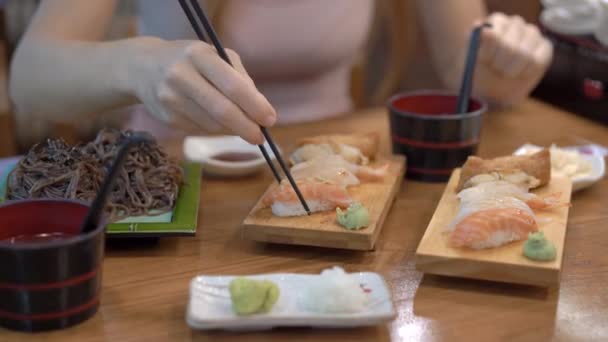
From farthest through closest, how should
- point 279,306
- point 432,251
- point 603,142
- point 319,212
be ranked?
point 603,142 < point 319,212 < point 432,251 < point 279,306

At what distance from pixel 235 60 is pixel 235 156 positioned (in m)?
0.39

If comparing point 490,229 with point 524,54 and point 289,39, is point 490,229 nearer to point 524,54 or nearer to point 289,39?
point 524,54

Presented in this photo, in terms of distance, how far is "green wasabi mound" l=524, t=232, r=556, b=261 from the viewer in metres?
1.09

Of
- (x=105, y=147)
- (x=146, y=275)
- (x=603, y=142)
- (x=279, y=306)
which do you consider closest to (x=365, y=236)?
(x=279, y=306)

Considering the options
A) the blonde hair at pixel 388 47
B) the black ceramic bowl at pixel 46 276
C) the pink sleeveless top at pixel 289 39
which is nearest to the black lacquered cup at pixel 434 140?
the pink sleeveless top at pixel 289 39

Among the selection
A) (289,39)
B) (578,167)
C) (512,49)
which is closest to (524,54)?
(512,49)

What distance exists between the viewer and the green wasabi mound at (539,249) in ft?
3.59

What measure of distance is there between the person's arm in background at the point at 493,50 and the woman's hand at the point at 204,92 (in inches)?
35.1

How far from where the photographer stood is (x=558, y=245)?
114 cm

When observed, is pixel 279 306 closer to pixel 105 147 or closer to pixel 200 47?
pixel 200 47

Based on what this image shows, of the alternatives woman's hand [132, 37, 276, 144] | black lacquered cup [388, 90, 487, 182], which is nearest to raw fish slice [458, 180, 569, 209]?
black lacquered cup [388, 90, 487, 182]

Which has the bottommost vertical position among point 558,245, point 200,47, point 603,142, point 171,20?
point 603,142

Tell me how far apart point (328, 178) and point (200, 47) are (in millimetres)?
318

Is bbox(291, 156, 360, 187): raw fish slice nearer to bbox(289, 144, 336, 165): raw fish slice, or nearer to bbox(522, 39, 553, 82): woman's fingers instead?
bbox(289, 144, 336, 165): raw fish slice
